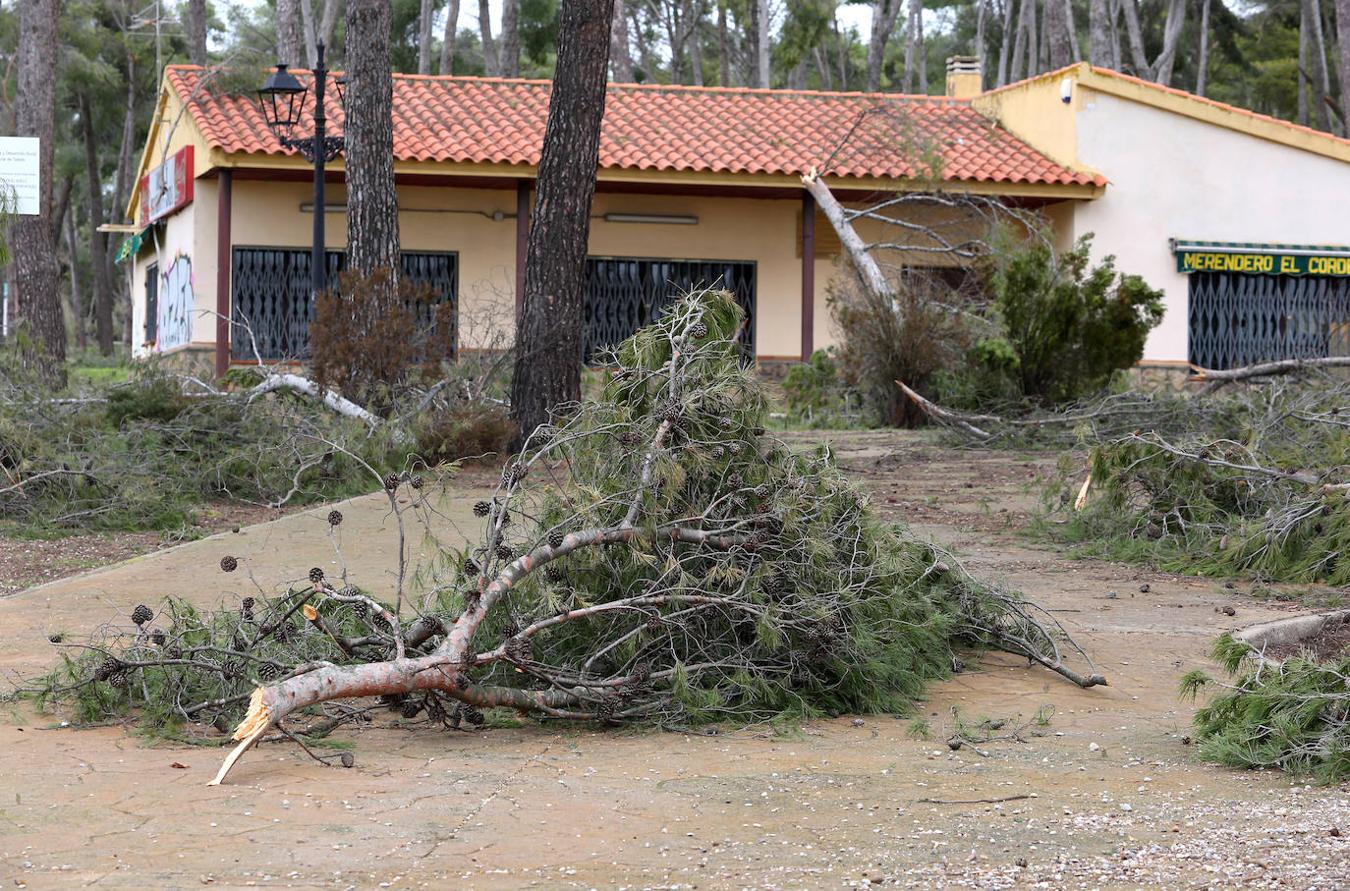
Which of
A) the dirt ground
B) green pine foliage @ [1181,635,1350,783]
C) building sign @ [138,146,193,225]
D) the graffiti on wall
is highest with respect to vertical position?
building sign @ [138,146,193,225]

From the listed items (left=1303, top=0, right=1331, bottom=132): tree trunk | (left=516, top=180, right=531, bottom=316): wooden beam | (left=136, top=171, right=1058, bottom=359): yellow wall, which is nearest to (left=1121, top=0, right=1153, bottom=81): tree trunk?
(left=1303, top=0, right=1331, bottom=132): tree trunk

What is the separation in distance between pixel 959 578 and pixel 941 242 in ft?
48.4

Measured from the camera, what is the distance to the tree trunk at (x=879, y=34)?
39.5 meters

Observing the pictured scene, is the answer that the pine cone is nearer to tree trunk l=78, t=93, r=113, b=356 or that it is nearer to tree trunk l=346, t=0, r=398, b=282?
tree trunk l=346, t=0, r=398, b=282

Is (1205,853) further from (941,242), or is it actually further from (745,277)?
(745,277)

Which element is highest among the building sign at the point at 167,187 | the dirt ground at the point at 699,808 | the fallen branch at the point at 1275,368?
the building sign at the point at 167,187

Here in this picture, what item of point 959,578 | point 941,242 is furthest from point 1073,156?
point 959,578

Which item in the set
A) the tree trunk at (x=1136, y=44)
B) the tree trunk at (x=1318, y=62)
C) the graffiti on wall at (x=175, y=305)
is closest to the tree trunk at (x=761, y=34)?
the tree trunk at (x=1136, y=44)

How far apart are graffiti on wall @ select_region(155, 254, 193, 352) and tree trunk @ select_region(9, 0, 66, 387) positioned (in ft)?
6.79

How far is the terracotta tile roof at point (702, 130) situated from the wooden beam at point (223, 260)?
2.27 ft

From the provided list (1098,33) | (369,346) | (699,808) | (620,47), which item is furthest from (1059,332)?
(620,47)

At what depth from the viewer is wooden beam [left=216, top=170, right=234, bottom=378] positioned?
20.3m

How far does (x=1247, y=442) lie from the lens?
32.0ft

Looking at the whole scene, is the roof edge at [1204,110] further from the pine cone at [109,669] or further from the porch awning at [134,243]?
the pine cone at [109,669]
